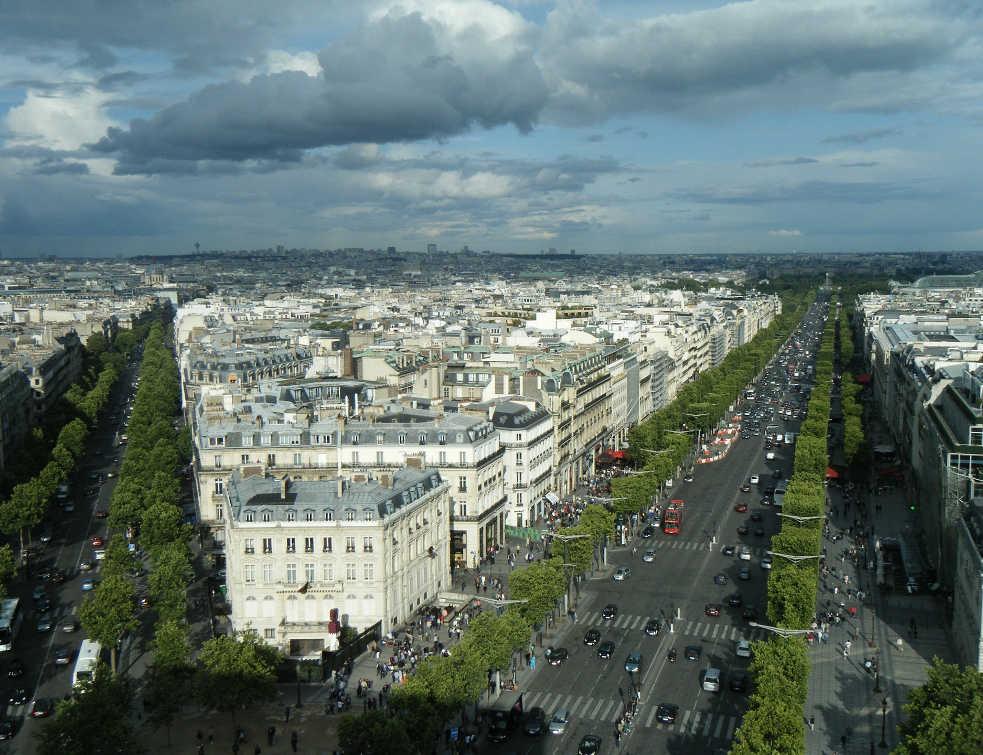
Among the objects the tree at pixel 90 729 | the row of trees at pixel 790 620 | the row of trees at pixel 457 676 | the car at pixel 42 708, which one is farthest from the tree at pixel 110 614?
the row of trees at pixel 790 620

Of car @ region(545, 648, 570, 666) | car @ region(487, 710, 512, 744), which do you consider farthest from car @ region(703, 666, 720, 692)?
car @ region(487, 710, 512, 744)

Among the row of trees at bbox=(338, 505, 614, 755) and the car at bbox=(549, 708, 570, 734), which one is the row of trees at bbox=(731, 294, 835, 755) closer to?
the car at bbox=(549, 708, 570, 734)

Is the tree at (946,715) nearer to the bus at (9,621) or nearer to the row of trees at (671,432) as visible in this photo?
the row of trees at (671,432)

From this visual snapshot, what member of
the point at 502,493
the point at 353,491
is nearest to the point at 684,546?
the point at 502,493

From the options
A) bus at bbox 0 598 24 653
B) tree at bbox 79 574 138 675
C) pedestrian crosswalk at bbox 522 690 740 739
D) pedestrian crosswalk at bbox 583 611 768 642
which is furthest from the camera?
pedestrian crosswalk at bbox 583 611 768 642

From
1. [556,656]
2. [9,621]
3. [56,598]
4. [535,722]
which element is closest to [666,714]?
[535,722]

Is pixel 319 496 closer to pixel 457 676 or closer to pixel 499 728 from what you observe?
pixel 457 676

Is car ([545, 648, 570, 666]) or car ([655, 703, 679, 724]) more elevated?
car ([655, 703, 679, 724])

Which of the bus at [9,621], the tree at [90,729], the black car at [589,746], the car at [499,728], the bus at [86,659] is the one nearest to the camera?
the tree at [90,729]
